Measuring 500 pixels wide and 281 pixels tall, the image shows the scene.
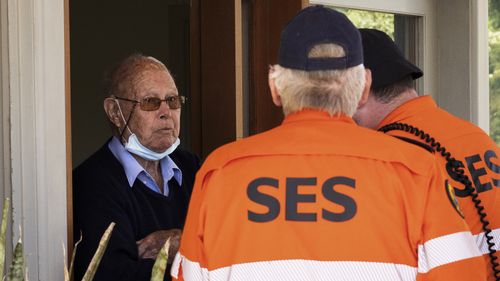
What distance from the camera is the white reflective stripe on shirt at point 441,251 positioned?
2006 mm

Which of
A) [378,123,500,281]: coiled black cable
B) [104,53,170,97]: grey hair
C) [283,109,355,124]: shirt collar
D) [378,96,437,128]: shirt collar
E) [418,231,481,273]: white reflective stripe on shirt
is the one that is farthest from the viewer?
[104,53,170,97]: grey hair

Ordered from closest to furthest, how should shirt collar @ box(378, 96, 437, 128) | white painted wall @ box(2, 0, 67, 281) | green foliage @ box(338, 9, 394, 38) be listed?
1. shirt collar @ box(378, 96, 437, 128)
2. white painted wall @ box(2, 0, 67, 281)
3. green foliage @ box(338, 9, 394, 38)

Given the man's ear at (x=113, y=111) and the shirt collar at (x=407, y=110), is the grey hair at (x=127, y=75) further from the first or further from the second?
the shirt collar at (x=407, y=110)

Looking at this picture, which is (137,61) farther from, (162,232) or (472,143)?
(472,143)

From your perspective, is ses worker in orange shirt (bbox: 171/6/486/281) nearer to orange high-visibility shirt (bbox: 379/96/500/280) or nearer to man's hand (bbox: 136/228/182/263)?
orange high-visibility shirt (bbox: 379/96/500/280)

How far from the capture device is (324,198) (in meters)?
2.03

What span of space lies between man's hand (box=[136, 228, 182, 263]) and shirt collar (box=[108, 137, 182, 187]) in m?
0.23

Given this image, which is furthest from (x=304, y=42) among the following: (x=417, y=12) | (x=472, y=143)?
(x=417, y=12)

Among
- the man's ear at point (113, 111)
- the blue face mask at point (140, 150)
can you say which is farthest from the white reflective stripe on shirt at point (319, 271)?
the man's ear at point (113, 111)

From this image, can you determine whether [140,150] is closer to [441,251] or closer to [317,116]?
[317,116]

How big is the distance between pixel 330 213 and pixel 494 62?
3804mm

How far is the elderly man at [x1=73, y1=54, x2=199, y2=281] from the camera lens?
3230 millimetres

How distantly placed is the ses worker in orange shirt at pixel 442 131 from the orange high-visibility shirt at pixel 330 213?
56 cm

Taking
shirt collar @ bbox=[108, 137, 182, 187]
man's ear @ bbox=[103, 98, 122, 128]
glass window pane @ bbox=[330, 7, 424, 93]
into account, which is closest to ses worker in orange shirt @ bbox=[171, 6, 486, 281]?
shirt collar @ bbox=[108, 137, 182, 187]
